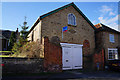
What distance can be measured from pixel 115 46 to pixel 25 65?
13950 millimetres

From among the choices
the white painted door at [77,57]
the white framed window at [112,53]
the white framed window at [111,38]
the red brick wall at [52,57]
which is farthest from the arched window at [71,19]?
the white framed window at [112,53]

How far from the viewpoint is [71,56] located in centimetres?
1228

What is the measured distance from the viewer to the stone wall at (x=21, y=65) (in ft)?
27.0

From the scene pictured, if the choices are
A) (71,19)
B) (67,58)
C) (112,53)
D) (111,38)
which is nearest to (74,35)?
(71,19)

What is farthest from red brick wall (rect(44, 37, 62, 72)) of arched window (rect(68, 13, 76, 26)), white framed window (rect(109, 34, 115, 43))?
white framed window (rect(109, 34, 115, 43))

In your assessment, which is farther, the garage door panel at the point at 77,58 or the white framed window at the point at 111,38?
the white framed window at the point at 111,38

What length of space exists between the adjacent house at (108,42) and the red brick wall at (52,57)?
7.26 m

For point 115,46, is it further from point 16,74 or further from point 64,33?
point 16,74

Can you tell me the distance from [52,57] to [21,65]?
2.95m

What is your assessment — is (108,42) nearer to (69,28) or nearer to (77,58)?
(77,58)

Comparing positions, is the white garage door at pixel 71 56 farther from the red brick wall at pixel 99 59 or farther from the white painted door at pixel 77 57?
the red brick wall at pixel 99 59

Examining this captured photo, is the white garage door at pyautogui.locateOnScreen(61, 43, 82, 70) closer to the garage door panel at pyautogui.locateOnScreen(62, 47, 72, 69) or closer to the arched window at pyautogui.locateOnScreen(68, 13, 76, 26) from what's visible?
the garage door panel at pyautogui.locateOnScreen(62, 47, 72, 69)

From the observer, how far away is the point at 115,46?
636 inches

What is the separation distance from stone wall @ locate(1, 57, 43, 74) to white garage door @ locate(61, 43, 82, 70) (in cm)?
327
